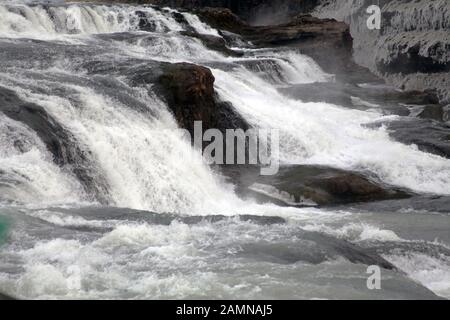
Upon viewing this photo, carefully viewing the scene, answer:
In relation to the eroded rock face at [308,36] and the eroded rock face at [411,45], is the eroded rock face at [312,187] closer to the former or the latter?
the eroded rock face at [308,36]

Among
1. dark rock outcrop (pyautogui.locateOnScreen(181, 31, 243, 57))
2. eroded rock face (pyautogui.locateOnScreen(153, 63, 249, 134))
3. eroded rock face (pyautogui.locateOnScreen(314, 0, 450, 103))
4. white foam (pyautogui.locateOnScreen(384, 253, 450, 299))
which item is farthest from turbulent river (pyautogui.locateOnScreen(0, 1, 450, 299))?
eroded rock face (pyautogui.locateOnScreen(314, 0, 450, 103))

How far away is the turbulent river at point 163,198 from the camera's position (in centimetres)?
689

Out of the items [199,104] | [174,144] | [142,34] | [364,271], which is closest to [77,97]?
[174,144]

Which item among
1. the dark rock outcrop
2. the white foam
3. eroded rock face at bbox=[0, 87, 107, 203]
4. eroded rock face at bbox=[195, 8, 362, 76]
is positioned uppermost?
eroded rock face at bbox=[195, 8, 362, 76]

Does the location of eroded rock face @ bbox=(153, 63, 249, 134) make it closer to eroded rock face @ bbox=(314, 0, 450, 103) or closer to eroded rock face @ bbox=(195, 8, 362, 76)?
eroded rock face @ bbox=(195, 8, 362, 76)

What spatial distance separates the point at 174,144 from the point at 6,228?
268 inches

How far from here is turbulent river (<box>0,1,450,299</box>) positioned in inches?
271

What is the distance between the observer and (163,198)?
41.9 ft

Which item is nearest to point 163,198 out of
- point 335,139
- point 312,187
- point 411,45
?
point 312,187

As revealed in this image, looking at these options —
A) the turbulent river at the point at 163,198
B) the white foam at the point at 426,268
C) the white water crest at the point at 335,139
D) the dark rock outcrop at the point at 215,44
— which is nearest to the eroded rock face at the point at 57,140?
the turbulent river at the point at 163,198
